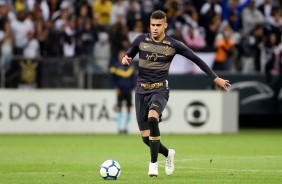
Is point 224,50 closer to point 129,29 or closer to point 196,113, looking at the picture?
point 196,113

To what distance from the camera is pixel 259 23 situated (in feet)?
89.0

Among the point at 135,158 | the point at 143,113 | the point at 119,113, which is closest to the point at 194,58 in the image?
the point at 143,113

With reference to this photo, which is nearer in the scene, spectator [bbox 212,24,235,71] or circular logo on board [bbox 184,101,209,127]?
circular logo on board [bbox 184,101,209,127]

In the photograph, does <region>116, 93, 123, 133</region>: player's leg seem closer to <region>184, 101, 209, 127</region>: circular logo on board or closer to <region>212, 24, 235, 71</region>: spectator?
<region>184, 101, 209, 127</region>: circular logo on board

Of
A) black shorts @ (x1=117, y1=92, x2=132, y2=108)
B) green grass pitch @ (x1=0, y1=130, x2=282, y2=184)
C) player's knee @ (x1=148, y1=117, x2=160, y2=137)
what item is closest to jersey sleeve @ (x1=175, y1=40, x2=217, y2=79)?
player's knee @ (x1=148, y1=117, x2=160, y2=137)

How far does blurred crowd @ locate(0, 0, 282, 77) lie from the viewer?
25328 mm

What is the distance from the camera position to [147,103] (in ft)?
41.3

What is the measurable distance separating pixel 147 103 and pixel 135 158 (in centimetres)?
401

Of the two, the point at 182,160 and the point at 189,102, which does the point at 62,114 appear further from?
the point at 182,160

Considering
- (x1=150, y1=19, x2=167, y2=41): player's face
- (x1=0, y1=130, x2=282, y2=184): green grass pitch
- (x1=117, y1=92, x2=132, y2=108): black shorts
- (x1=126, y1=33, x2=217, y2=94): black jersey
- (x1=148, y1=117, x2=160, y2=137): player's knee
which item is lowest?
(x1=0, y1=130, x2=282, y2=184): green grass pitch

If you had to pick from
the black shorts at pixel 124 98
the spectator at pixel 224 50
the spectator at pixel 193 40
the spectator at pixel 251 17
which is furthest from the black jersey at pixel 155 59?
the spectator at pixel 251 17

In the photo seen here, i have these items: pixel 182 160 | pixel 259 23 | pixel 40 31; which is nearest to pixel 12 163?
pixel 182 160

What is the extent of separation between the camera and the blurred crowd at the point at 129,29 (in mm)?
25328

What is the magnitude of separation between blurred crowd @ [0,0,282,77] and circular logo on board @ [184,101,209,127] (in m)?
1.82
